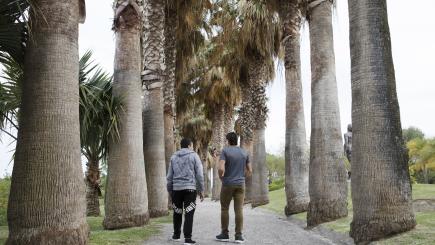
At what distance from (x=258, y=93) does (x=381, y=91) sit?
51.0ft

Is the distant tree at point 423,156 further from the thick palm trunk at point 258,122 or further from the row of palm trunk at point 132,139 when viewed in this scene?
the row of palm trunk at point 132,139

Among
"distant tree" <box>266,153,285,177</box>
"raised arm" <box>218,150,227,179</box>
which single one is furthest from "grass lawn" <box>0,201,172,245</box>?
"distant tree" <box>266,153,285,177</box>

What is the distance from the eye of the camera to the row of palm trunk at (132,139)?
263 inches

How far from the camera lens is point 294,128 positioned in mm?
15273

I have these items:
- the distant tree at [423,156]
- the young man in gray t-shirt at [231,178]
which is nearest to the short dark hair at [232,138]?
the young man in gray t-shirt at [231,178]

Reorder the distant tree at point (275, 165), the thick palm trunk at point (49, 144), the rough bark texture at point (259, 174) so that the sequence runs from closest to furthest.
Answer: the thick palm trunk at point (49, 144), the rough bark texture at point (259, 174), the distant tree at point (275, 165)

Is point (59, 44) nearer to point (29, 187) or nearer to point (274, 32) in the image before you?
point (29, 187)

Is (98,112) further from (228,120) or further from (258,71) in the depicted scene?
(228,120)

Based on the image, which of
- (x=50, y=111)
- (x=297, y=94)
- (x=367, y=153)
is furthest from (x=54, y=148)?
(x=297, y=94)

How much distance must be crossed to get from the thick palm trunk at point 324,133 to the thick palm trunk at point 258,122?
11.1 meters

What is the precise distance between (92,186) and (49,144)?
10203mm

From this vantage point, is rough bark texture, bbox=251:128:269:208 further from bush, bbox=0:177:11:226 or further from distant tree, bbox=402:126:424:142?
distant tree, bbox=402:126:424:142

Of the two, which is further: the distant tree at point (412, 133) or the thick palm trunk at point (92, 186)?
the distant tree at point (412, 133)

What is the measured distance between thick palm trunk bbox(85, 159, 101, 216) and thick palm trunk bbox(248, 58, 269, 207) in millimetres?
8060
